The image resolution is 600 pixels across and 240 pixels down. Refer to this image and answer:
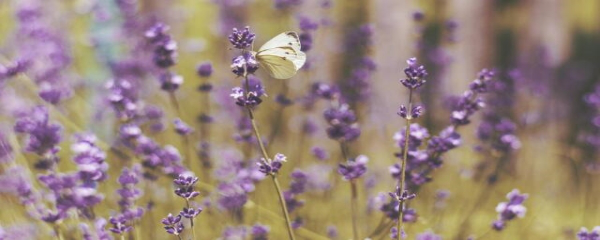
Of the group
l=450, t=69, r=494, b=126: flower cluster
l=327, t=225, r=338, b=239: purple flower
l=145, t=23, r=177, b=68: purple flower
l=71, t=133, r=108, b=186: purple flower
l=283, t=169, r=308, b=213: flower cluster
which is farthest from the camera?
l=327, t=225, r=338, b=239: purple flower

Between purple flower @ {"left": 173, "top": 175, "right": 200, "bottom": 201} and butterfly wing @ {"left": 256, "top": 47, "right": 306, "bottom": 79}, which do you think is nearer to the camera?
purple flower @ {"left": 173, "top": 175, "right": 200, "bottom": 201}

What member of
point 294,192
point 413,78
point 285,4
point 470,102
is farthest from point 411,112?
point 285,4

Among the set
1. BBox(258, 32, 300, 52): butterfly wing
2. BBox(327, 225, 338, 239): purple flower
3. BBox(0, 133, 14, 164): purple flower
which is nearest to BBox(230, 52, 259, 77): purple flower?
BBox(258, 32, 300, 52): butterfly wing

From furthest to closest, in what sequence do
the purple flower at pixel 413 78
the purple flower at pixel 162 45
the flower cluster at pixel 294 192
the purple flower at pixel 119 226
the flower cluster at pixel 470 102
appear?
the flower cluster at pixel 294 192, the purple flower at pixel 162 45, the flower cluster at pixel 470 102, the purple flower at pixel 119 226, the purple flower at pixel 413 78

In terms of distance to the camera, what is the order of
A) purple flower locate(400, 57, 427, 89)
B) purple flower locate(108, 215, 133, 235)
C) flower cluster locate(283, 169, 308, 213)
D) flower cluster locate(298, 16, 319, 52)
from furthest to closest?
flower cluster locate(298, 16, 319, 52), flower cluster locate(283, 169, 308, 213), purple flower locate(108, 215, 133, 235), purple flower locate(400, 57, 427, 89)

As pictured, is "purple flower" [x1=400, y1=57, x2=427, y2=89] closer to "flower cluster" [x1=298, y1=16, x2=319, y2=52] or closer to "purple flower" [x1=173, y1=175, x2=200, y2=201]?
"purple flower" [x1=173, y1=175, x2=200, y2=201]

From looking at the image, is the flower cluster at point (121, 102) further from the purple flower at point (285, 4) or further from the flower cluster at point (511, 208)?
the flower cluster at point (511, 208)

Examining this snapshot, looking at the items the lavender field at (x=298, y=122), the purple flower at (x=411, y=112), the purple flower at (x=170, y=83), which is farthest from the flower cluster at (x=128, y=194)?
the purple flower at (x=411, y=112)

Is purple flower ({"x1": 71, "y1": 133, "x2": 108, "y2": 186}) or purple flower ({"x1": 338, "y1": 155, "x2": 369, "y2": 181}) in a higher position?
purple flower ({"x1": 338, "y1": 155, "x2": 369, "y2": 181})
